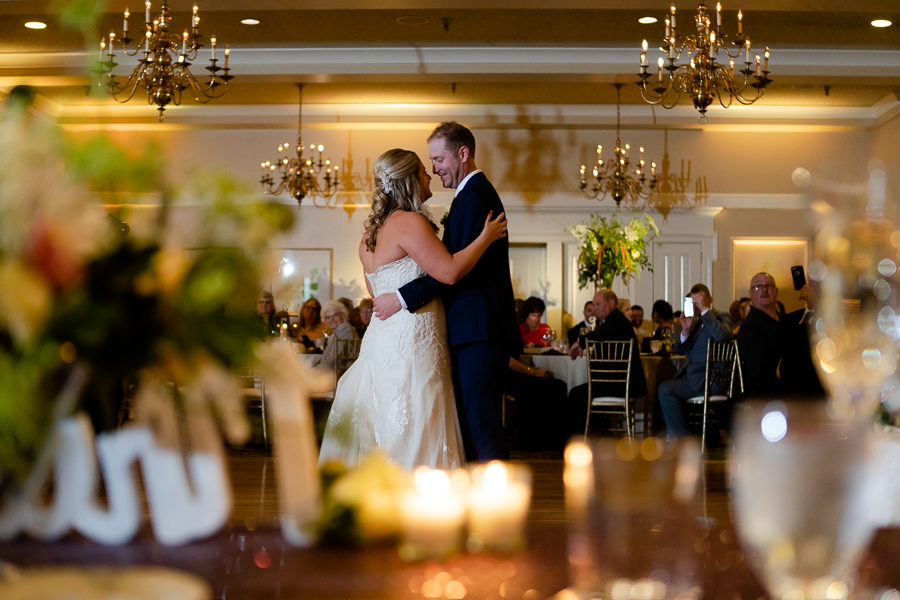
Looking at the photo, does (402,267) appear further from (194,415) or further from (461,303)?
(194,415)

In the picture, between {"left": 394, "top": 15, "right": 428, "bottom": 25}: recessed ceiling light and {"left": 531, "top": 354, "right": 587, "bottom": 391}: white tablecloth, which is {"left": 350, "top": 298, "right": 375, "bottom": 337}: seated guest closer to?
{"left": 531, "top": 354, "right": 587, "bottom": 391}: white tablecloth

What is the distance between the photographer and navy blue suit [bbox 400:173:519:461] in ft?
11.6

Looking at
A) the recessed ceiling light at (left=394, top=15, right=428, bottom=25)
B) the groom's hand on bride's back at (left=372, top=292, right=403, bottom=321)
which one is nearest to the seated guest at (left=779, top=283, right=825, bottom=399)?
the groom's hand on bride's back at (left=372, top=292, right=403, bottom=321)

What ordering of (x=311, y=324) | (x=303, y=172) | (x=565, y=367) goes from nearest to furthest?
(x=565, y=367) → (x=311, y=324) → (x=303, y=172)

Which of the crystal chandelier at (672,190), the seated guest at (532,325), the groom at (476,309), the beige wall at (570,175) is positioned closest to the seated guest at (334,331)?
the seated guest at (532,325)

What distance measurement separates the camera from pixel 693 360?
7.86 m

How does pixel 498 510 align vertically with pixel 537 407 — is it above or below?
above

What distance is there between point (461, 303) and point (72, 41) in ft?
24.5

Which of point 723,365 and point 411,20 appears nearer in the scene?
point 723,365

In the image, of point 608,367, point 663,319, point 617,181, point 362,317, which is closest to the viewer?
point 608,367

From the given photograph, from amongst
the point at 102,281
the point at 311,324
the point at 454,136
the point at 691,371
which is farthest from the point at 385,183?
the point at 311,324

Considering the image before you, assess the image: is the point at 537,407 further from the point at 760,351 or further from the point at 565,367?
the point at 760,351

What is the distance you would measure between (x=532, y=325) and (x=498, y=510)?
8805 mm

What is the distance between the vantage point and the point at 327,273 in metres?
12.5
